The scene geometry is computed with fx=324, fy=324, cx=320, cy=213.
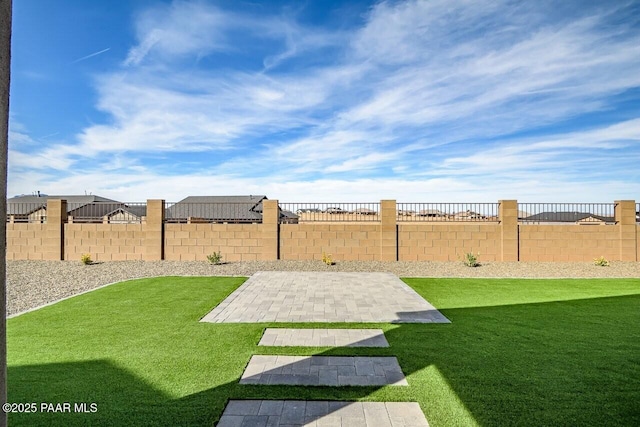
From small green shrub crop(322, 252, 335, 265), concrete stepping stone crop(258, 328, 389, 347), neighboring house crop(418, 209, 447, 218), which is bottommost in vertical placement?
concrete stepping stone crop(258, 328, 389, 347)

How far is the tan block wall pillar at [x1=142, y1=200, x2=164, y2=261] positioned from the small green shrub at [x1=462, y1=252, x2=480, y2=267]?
11.7 meters

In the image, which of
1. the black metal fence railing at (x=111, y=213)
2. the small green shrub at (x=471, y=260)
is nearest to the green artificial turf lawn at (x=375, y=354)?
the small green shrub at (x=471, y=260)

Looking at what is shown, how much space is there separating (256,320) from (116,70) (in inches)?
392

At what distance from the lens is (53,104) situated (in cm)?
1018

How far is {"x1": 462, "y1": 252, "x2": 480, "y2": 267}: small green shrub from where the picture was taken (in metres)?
11.8

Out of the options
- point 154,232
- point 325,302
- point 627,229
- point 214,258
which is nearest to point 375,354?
point 325,302

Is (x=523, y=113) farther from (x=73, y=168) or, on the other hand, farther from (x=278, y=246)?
(x=73, y=168)

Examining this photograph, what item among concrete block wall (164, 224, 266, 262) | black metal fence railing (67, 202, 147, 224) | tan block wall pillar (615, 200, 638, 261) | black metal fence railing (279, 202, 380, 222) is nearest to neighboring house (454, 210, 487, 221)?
black metal fence railing (279, 202, 380, 222)

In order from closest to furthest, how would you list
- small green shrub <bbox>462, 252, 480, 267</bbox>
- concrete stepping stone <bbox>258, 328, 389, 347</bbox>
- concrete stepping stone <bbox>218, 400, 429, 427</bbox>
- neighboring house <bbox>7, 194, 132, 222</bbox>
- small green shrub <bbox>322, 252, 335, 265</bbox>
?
concrete stepping stone <bbox>218, 400, 429, 427</bbox> → concrete stepping stone <bbox>258, 328, 389, 347</bbox> → small green shrub <bbox>462, 252, 480, 267</bbox> → small green shrub <bbox>322, 252, 335, 265</bbox> → neighboring house <bbox>7, 194, 132, 222</bbox>

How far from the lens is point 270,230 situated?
12680mm

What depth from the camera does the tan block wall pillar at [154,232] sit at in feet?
41.7

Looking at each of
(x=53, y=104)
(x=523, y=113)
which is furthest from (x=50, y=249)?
(x=523, y=113)

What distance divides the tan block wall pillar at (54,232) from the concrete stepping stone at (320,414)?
13893 millimetres

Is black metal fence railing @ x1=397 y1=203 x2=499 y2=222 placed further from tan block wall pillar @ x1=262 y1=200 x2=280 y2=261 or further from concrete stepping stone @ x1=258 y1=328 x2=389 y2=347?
concrete stepping stone @ x1=258 y1=328 x2=389 y2=347
